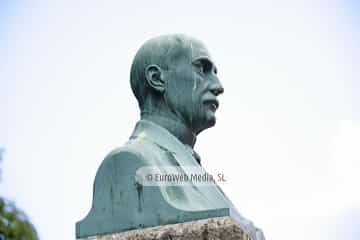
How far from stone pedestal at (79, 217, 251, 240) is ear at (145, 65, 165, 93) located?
1.45 metres

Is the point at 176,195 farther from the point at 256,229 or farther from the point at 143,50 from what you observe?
the point at 143,50

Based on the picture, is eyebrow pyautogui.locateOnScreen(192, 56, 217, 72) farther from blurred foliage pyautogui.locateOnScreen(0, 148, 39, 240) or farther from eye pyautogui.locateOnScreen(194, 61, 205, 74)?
blurred foliage pyautogui.locateOnScreen(0, 148, 39, 240)

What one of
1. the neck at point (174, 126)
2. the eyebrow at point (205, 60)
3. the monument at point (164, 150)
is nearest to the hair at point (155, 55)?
the monument at point (164, 150)

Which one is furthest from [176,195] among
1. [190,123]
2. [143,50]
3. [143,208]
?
[143,50]

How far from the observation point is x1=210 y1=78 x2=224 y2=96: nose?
850 centimetres

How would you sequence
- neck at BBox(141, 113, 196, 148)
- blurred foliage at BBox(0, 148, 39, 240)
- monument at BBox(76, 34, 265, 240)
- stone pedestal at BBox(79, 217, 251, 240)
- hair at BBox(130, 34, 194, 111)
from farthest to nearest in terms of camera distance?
blurred foliage at BBox(0, 148, 39, 240) → hair at BBox(130, 34, 194, 111) → neck at BBox(141, 113, 196, 148) → monument at BBox(76, 34, 265, 240) → stone pedestal at BBox(79, 217, 251, 240)

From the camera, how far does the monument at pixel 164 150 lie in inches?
301

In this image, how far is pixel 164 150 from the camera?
8172 mm

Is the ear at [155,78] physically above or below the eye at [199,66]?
below

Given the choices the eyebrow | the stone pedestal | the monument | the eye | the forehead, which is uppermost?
the forehead

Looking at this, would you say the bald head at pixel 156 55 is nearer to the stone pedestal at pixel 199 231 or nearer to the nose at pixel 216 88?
the nose at pixel 216 88

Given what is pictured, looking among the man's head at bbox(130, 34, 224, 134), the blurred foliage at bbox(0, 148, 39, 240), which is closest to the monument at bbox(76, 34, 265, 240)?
the man's head at bbox(130, 34, 224, 134)

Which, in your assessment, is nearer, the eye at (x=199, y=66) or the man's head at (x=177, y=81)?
the man's head at (x=177, y=81)

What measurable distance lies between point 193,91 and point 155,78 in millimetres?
352
